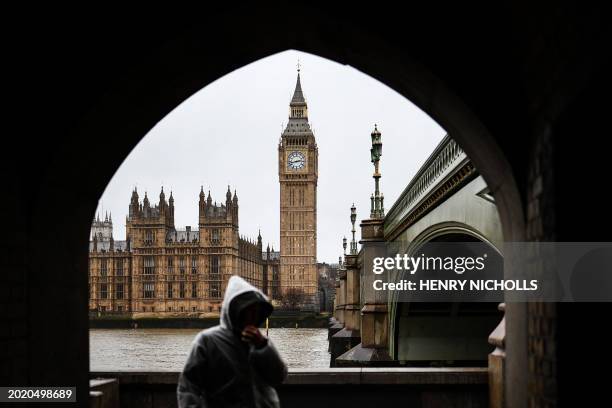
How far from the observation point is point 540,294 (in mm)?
4129

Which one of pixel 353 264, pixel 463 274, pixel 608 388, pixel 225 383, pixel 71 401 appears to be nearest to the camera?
pixel 225 383

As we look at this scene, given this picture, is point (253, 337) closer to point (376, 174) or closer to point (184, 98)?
point (184, 98)

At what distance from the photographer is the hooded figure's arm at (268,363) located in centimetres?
353

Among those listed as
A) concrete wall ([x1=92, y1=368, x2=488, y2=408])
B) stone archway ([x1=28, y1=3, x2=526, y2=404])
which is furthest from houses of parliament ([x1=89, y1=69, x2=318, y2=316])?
stone archway ([x1=28, y1=3, x2=526, y2=404])

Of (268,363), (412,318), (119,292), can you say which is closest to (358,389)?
(268,363)

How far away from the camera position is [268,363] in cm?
353

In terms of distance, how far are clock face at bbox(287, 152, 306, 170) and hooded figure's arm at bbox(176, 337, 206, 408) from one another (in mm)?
114264

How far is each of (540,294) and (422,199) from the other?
30.6ft

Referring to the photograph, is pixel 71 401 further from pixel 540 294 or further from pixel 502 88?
Result: pixel 502 88

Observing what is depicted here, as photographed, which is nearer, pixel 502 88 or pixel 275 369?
pixel 275 369

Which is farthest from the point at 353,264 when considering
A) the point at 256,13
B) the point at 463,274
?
the point at 256,13

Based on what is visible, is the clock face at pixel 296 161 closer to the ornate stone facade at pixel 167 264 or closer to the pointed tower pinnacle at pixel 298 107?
the pointed tower pinnacle at pixel 298 107

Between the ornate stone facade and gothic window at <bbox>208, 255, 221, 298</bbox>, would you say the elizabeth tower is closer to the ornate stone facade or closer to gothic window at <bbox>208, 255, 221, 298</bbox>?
the ornate stone facade

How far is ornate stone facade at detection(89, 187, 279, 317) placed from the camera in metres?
99.4
